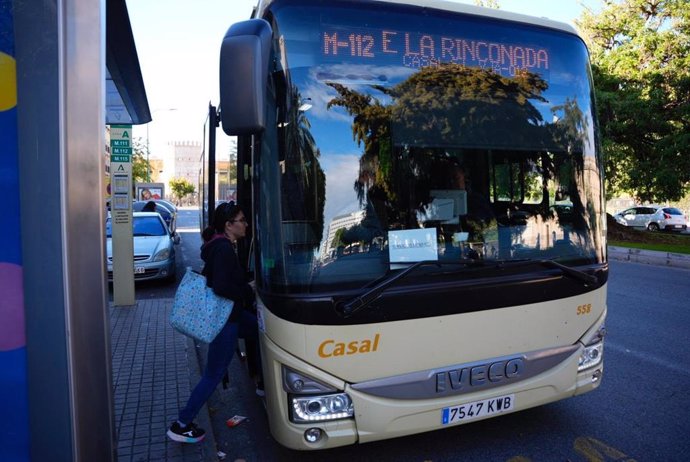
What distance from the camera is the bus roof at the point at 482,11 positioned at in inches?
123

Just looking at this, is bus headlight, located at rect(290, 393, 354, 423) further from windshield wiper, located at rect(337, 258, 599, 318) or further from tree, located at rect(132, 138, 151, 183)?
tree, located at rect(132, 138, 151, 183)

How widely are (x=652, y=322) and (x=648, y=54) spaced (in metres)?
17.1

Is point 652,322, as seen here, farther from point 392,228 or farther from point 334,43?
point 334,43

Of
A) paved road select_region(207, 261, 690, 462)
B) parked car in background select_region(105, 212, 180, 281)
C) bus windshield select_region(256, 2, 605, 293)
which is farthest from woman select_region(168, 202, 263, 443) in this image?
parked car in background select_region(105, 212, 180, 281)

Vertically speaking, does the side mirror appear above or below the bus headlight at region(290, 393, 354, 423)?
above

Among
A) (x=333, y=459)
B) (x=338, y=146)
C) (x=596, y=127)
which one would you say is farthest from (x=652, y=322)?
(x=338, y=146)

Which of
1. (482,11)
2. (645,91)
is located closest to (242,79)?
(482,11)

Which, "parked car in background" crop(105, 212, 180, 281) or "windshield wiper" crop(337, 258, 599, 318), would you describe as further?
"parked car in background" crop(105, 212, 180, 281)

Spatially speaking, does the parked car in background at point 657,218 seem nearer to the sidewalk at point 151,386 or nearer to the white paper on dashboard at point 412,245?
the sidewalk at point 151,386

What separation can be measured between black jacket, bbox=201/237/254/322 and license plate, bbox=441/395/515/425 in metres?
1.55

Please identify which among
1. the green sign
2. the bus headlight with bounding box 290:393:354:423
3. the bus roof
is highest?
the bus roof

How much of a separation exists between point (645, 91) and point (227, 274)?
21062mm

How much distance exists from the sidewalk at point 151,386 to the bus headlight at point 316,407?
108 centimetres

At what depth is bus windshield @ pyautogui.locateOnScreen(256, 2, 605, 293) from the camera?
2859mm
